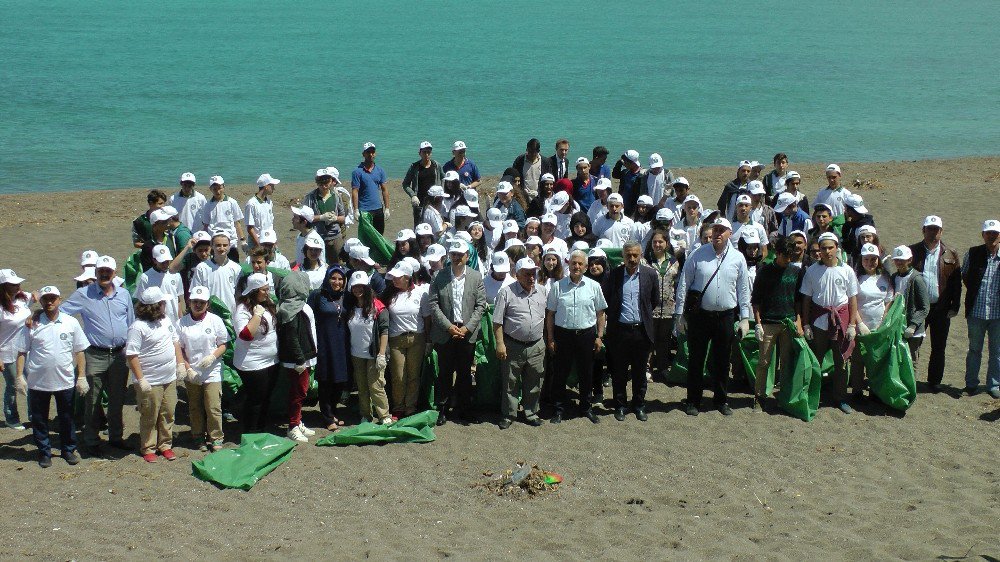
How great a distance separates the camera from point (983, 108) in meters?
49.8

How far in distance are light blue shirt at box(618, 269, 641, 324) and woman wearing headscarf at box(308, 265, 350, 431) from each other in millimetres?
2639

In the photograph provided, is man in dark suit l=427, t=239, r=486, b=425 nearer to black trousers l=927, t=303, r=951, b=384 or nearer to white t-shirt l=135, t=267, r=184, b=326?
white t-shirt l=135, t=267, r=184, b=326

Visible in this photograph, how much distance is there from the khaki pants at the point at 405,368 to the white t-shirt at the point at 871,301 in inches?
171

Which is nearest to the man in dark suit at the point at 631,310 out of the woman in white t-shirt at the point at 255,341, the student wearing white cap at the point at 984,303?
the woman in white t-shirt at the point at 255,341

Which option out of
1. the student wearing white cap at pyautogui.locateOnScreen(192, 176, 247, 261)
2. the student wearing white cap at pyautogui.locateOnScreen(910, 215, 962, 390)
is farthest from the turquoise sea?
the student wearing white cap at pyautogui.locateOnScreen(910, 215, 962, 390)

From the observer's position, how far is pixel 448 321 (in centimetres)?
1020

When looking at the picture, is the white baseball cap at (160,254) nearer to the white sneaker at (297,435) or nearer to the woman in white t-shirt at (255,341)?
the woman in white t-shirt at (255,341)

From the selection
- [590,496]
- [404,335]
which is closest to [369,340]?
[404,335]

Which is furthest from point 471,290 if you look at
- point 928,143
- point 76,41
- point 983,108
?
point 76,41

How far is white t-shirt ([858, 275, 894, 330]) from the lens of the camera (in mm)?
10773

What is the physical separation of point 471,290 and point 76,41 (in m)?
74.4

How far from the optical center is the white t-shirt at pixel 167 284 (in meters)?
10.5

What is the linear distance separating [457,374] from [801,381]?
3.32m

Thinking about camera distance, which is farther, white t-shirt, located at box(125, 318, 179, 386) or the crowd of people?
the crowd of people
